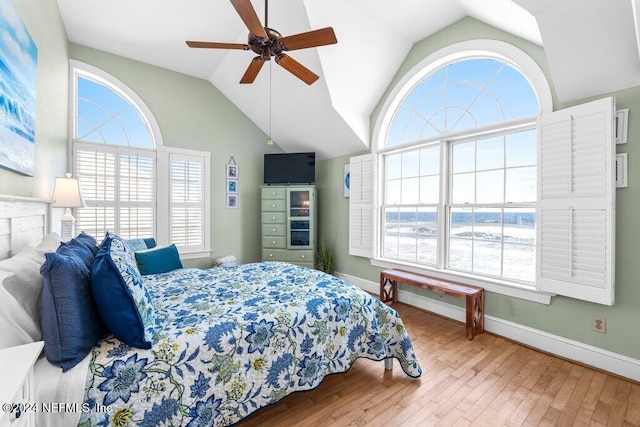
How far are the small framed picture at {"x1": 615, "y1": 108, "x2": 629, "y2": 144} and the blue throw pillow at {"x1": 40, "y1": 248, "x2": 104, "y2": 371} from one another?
357 centimetres

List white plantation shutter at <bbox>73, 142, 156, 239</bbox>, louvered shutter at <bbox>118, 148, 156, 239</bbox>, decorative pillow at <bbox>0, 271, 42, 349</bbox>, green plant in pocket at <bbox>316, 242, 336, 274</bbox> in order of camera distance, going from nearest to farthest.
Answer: decorative pillow at <bbox>0, 271, 42, 349</bbox> → white plantation shutter at <bbox>73, 142, 156, 239</bbox> → louvered shutter at <bbox>118, 148, 156, 239</bbox> → green plant in pocket at <bbox>316, 242, 336, 274</bbox>

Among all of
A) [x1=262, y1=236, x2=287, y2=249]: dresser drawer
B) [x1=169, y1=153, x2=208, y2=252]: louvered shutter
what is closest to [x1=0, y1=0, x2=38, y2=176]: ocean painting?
[x1=169, y1=153, x2=208, y2=252]: louvered shutter

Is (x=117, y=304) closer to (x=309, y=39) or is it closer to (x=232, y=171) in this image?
(x=309, y=39)

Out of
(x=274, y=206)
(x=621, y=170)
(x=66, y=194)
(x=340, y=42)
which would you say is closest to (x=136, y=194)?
(x=66, y=194)

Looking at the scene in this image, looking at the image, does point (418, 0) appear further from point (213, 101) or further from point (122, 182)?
point (122, 182)

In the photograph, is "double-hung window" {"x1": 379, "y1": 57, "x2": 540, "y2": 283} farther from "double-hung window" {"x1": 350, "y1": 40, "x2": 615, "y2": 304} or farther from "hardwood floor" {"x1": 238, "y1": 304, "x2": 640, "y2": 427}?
"hardwood floor" {"x1": 238, "y1": 304, "x2": 640, "y2": 427}

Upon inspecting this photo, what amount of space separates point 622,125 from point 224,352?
319 cm

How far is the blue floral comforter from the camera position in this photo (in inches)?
47.5

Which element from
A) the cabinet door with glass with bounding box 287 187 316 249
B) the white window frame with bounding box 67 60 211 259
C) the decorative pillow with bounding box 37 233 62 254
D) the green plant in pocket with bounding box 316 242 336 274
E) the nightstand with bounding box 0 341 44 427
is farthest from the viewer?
the green plant in pocket with bounding box 316 242 336 274

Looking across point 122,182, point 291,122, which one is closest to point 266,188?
point 291,122

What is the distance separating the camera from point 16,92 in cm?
161

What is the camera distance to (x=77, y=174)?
3.49 m

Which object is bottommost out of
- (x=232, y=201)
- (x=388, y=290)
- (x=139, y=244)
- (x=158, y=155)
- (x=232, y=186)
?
(x=388, y=290)

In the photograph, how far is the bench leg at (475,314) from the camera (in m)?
2.69
